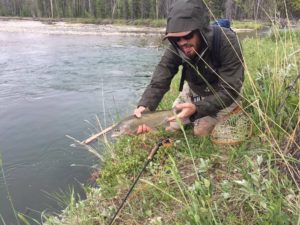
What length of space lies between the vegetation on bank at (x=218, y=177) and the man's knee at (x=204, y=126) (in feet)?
0.46

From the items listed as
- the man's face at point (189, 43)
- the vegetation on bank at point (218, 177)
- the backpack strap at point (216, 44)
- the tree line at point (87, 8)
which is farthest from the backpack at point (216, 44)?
the tree line at point (87, 8)

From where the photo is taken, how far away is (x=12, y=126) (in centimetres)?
854

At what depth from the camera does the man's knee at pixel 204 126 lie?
453 centimetres

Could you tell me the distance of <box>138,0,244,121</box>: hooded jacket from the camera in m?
3.73

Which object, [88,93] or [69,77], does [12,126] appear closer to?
[88,93]

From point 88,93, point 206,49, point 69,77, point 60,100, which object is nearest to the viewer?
point 206,49

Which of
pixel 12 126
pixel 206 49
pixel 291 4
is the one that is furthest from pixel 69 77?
pixel 291 4

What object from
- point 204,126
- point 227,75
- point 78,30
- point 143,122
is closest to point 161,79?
point 143,122

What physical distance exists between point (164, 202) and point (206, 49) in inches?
67.3

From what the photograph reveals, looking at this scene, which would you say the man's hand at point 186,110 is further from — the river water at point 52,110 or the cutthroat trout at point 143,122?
the river water at point 52,110

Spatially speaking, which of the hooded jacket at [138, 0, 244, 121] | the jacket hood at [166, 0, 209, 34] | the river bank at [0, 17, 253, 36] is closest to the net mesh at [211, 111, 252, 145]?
the hooded jacket at [138, 0, 244, 121]

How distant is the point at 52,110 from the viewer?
9891mm

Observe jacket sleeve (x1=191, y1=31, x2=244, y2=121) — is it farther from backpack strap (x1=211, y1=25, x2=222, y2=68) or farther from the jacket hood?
the jacket hood

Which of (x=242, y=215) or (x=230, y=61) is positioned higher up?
(x=230, y=61)
